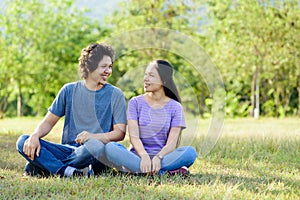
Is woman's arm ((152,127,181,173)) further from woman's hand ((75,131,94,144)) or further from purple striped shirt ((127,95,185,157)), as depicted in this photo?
woman's hand ((75,131,94,144))

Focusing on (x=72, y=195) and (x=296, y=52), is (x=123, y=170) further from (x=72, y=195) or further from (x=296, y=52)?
(x=296, y=52)

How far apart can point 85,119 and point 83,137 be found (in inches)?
8.8

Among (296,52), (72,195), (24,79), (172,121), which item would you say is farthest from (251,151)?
(24,79)

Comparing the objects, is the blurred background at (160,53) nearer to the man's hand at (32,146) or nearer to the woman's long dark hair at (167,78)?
the woman's long dark hair at (167,78)

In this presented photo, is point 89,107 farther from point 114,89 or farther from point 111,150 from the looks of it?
point 111,150

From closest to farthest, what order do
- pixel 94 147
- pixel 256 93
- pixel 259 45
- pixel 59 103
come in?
1. pixel 94 147
2. pixel 59 103
3. pixel 259 45
4. pixel 256 93

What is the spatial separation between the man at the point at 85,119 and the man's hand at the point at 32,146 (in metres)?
0.04

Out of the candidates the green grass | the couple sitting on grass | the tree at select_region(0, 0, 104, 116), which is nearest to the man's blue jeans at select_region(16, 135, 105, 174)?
the couple sitting on grass

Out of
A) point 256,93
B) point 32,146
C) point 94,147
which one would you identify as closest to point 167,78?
point 94,147

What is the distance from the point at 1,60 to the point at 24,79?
35.2 inches

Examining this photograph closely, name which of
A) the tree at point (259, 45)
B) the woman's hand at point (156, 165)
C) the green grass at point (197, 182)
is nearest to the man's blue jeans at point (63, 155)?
the green grass at point (197, 182)

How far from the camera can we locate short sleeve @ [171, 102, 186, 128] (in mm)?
4094

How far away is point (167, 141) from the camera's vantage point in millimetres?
4062

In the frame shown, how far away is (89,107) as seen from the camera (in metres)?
4.09
